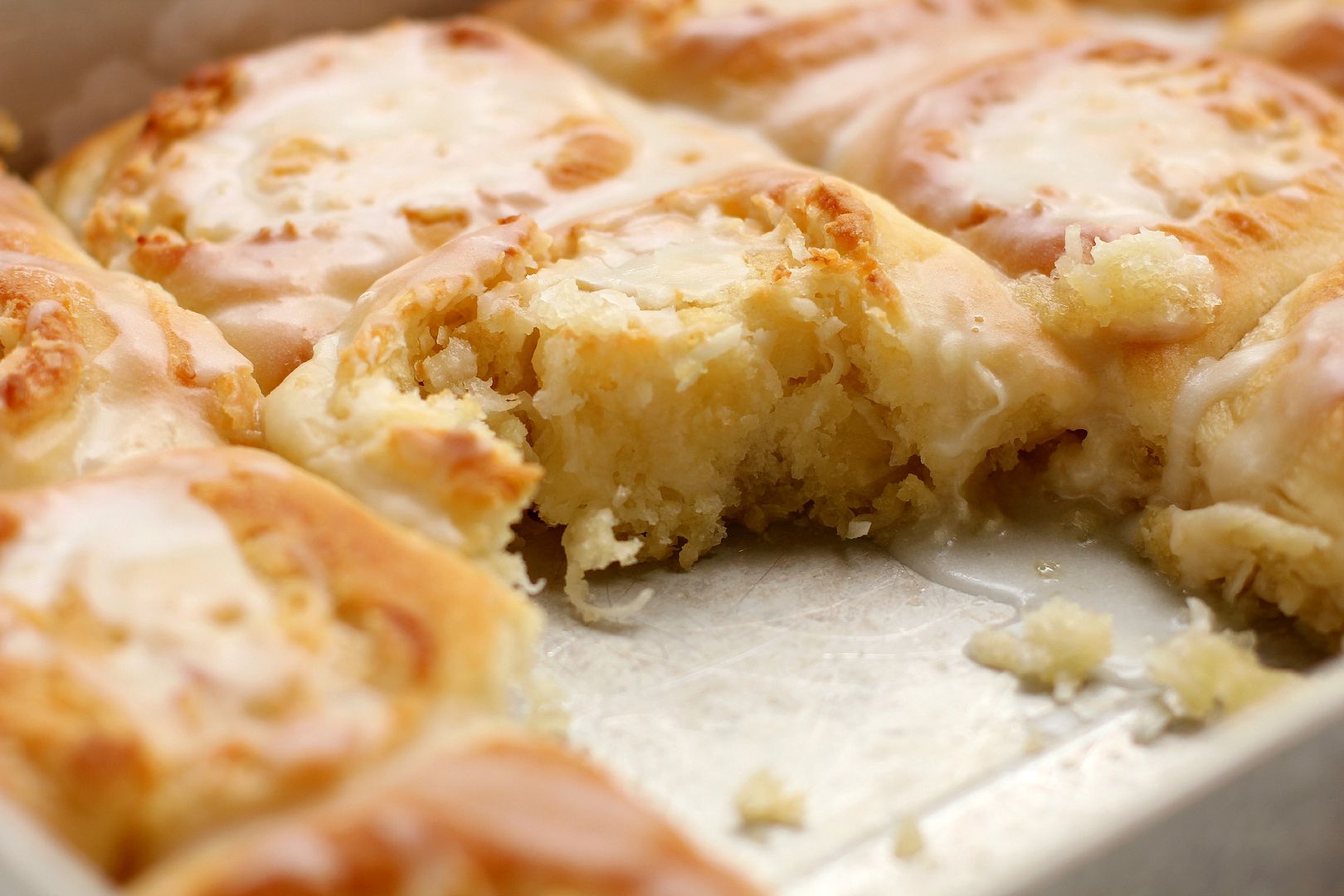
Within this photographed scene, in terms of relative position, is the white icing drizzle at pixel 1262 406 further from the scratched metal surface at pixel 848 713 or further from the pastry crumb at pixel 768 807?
the pastry crumb at pixel 768 807

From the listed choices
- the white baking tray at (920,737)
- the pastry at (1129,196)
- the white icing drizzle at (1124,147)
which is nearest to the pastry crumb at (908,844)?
the white baking tray at (920,737)

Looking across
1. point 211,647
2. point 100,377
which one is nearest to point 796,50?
point 100,377

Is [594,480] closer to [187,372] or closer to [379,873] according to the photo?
[187,372]

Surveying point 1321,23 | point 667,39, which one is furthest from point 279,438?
point 1321,23

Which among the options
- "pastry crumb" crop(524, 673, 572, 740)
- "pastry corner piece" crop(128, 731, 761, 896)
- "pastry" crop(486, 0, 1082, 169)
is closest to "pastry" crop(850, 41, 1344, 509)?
"pastry" crop(486, 0, 1082, 169)

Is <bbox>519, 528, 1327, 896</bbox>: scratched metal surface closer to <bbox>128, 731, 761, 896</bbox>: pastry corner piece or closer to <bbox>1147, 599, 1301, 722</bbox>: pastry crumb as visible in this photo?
→ <bbox>1147, 599, 1301, 722</bbox>: pastry crumb

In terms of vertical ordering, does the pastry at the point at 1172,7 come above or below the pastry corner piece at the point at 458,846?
below
